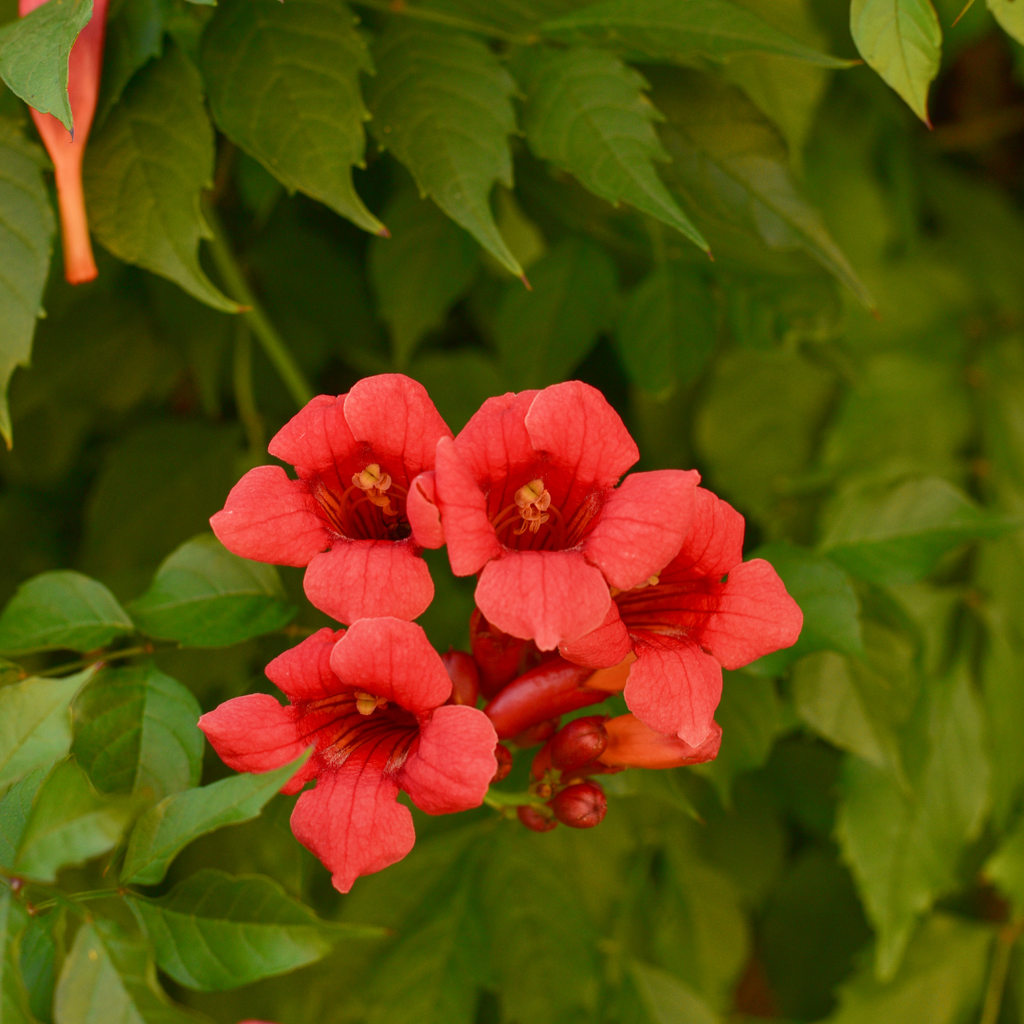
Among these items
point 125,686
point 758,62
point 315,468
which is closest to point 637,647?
point 315,468

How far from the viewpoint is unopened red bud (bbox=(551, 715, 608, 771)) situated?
3.64ft

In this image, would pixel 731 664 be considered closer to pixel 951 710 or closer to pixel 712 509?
pixel 712 509

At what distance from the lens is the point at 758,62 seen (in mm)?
1856

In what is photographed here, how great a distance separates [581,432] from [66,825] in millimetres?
647

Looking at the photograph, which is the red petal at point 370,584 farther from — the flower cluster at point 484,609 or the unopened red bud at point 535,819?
the unopened red bud at point 535,819

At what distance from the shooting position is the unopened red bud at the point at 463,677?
1141 mm

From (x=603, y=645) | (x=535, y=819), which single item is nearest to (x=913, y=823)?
(x=535, y=819)

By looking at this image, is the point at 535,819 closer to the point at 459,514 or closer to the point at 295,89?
the point at 459,514

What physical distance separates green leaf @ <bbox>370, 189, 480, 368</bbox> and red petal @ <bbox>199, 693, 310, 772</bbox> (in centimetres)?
96

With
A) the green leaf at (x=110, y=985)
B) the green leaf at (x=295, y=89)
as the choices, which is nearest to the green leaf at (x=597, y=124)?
the green leaf at (x=295, y=89)

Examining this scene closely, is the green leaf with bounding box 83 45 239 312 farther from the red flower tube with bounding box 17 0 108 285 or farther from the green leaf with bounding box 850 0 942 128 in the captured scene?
the green leaf with bounding box 850 0 942 128

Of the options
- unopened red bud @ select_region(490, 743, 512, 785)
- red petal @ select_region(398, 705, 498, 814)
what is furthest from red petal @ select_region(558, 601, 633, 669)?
unopened red bud @ select_region(490, 743, 512, 785)

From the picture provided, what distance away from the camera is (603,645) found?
94 cm

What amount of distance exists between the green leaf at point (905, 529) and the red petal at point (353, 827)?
92cm
